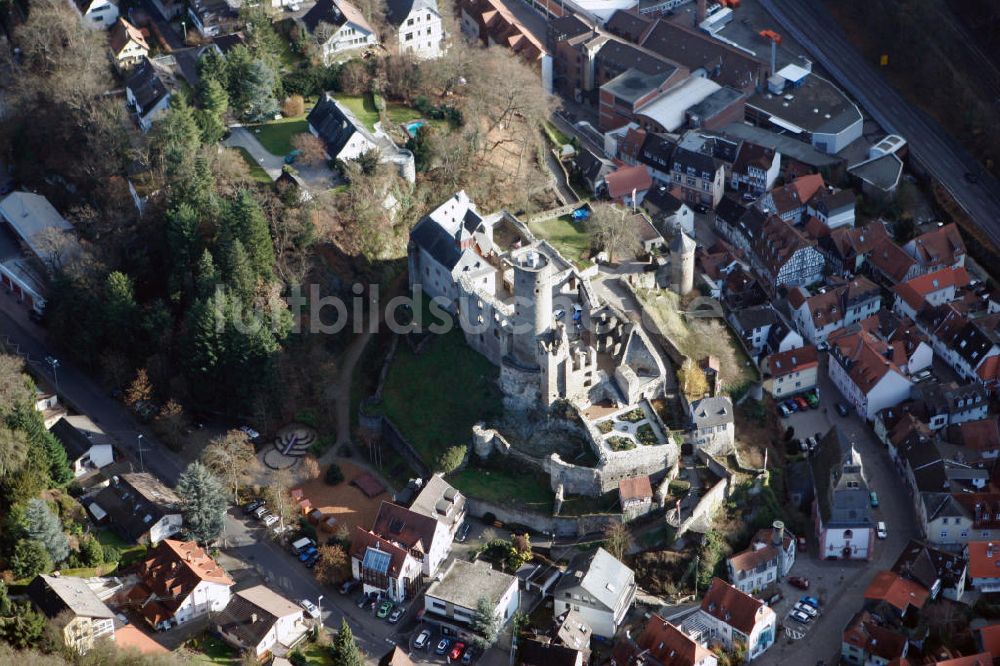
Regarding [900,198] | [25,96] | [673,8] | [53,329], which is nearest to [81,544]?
[53,329]

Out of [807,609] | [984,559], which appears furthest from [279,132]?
[984,559]

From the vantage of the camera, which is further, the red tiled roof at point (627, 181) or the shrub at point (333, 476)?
the red tiled roof at point (627, 181)

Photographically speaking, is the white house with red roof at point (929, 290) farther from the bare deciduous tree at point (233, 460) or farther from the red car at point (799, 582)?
the bare deciduous tree at point (233, 460)

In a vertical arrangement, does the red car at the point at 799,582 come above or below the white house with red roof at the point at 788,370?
below

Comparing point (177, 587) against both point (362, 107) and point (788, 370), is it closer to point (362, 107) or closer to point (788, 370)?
point (362, 107)

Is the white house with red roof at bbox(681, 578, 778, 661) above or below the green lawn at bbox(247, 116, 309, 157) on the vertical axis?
below

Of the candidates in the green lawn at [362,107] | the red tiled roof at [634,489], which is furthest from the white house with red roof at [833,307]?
the green lawn at [362,107]

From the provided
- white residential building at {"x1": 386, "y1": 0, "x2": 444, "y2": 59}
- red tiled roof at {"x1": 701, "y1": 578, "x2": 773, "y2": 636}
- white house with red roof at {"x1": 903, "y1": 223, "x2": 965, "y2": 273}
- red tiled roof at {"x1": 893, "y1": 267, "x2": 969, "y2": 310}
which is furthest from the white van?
white house with red roof at {"x1": 903, "y1": 223, "x2": 965, "y2": 273}

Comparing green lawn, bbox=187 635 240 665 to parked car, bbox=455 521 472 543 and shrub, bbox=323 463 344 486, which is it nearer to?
shrub, bbox=323 463 344 486
